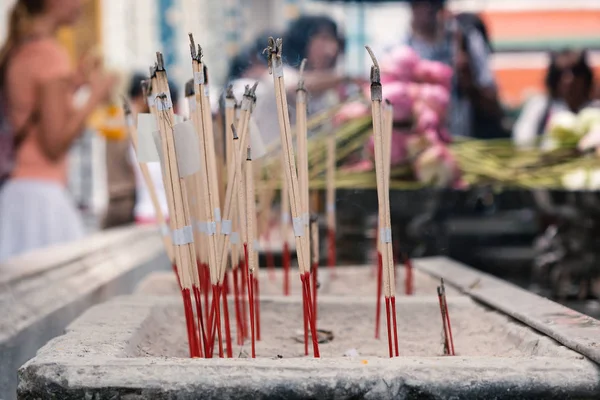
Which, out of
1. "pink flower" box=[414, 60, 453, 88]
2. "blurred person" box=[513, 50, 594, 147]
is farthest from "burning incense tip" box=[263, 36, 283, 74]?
"blurred person" box=[513, 50, 594, 147]

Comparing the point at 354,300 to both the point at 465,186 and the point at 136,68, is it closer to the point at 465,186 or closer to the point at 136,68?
the point at 465,186

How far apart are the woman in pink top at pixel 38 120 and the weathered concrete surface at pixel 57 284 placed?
0.46 m

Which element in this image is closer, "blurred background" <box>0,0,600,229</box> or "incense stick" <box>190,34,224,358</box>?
"incense stick" <box>190,34,224,358</box>

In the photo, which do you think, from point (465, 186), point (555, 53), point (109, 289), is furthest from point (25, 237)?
point (555, 53)

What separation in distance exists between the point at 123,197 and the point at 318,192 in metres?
2.21

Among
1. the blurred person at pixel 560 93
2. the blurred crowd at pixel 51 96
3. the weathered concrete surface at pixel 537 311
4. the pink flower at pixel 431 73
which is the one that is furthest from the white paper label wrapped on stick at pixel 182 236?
the blurred person at pixel 560 93

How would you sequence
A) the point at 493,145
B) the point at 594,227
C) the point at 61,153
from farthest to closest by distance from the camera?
the point at 61,153, the point at 493,145, the point at 594,227

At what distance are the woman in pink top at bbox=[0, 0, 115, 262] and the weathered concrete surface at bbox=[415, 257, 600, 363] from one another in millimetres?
2045

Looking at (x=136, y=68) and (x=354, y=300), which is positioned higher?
(x=136, y=68)

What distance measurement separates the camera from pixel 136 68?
5445mm

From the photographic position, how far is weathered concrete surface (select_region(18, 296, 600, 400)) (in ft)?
3.24

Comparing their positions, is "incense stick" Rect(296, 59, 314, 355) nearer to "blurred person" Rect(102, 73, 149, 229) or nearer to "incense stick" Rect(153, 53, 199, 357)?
"incense stick" Rect(153, 53, 199, 357)

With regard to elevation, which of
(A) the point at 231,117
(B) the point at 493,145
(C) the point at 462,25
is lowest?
(B) the point at 493,145

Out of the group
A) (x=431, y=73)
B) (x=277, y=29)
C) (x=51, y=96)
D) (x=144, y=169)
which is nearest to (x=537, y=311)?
(x=144, y=169)
